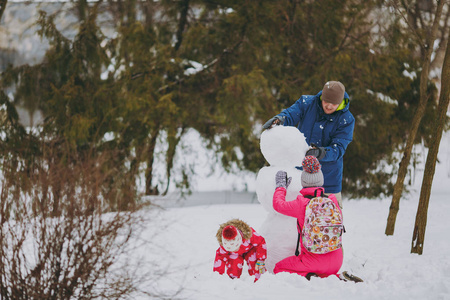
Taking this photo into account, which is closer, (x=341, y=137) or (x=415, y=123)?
(x=341, y=137)

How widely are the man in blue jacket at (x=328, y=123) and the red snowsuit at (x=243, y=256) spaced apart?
0.84 m

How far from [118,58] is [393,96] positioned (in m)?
5.86

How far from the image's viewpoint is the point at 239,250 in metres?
3.93

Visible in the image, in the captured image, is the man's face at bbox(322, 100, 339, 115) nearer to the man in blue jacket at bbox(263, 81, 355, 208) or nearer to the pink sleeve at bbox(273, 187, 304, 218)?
the man in blue jacket at bbox(263, 81, 355, 208)

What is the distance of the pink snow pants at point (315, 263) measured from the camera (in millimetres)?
3709

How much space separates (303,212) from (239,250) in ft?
2.19

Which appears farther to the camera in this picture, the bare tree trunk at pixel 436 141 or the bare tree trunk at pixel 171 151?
the bare tree trunk at pixel 171 151

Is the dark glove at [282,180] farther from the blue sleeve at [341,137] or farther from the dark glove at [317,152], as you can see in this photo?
the blue sleeve at [341,137]

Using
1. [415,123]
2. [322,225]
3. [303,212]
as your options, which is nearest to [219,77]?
[415,123]

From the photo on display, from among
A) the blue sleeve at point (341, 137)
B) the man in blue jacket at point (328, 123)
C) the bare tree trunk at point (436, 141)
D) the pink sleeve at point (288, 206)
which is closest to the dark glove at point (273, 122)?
the man in blue jacket at point (328, 123)

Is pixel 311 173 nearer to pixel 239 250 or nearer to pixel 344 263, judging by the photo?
pixel 239 250

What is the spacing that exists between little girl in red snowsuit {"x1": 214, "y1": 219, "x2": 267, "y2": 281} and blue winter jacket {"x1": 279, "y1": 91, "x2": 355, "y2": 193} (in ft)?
2.81

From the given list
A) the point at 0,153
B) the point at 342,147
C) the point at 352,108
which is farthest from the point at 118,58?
the point at 342,147

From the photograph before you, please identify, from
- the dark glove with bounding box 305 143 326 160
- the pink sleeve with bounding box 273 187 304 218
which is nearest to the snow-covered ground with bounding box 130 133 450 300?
the pink sleeve with bounding box 273 187 304 218
